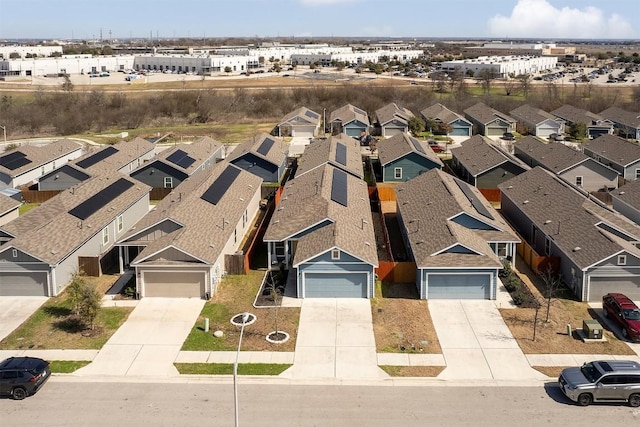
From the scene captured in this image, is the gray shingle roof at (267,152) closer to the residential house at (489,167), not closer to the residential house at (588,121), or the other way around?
the residential house at (489,167)

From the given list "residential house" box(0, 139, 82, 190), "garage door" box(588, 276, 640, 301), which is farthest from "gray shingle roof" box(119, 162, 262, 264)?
"residential house" box(0, 139, 82, 190)

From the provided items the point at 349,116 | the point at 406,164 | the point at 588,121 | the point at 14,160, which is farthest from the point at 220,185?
the point at 588,121

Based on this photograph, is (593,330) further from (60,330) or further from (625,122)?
(625,122)

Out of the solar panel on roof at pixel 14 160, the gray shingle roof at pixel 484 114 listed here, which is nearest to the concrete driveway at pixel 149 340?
the solar panel on roof at pixel 14 160

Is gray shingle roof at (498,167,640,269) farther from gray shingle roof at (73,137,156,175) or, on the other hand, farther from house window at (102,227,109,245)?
gray shingle roof at (73,137,156,175)

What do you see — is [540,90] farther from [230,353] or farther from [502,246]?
[230,353]

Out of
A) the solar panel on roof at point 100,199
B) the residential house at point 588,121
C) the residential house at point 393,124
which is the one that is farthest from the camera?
the residential house at point 393,124
